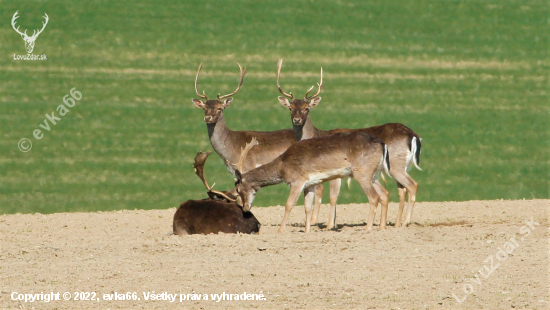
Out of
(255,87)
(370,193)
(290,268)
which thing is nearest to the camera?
(290,268)

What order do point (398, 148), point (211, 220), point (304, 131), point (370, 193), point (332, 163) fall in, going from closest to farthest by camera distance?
point (211, 220)
point (332, 163)
point (370, 193)
point (398, 148)
point (304, 131)

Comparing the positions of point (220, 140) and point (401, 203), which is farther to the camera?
point (220, 140)

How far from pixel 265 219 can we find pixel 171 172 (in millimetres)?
4666

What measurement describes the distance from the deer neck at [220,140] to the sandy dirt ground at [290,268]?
6.99 feet

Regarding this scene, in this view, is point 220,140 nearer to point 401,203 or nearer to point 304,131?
point 304,131

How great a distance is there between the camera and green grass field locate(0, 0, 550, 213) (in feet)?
59.5

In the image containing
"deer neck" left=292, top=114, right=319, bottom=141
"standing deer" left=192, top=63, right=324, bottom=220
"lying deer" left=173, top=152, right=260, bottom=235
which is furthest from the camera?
"standing deer" left=192, top=63, right=324, bottom=220

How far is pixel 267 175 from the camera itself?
40.2 feet

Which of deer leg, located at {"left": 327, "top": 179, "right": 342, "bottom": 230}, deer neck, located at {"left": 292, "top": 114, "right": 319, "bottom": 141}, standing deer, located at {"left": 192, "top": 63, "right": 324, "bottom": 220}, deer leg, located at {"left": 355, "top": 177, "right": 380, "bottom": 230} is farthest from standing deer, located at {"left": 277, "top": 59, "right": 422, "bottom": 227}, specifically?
deer leg, located at {"left": 355, "top": 177, "right": 380, "bottom": 230}

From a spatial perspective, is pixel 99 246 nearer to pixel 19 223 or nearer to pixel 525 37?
pixel 19 223

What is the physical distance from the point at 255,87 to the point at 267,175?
10633 millimetres

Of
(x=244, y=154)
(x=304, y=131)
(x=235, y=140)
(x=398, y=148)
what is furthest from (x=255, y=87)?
(x=398, y=148)

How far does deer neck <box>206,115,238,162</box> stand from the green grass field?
115 inches

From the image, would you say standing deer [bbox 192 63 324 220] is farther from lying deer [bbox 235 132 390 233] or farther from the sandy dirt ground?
lying deer [bbox 235 132 390 233]
